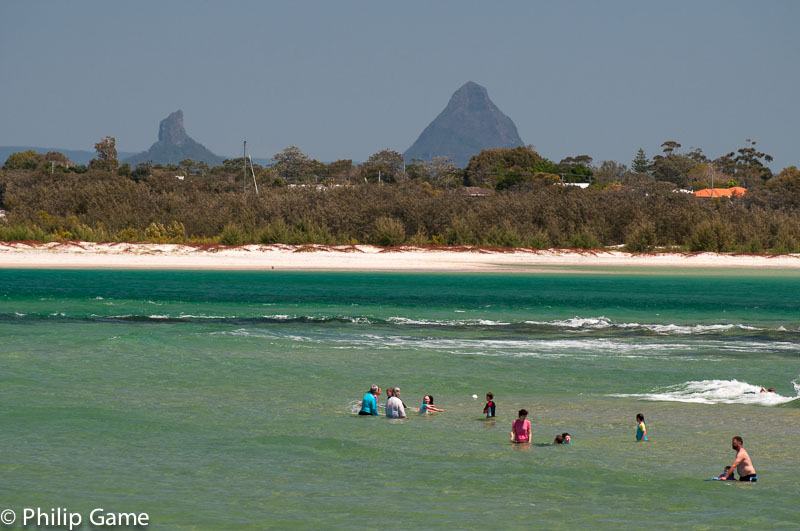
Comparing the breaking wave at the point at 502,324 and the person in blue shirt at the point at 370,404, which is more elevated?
the breaking wave at the point at 502,324

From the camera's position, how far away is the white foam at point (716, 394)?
58.6 ft

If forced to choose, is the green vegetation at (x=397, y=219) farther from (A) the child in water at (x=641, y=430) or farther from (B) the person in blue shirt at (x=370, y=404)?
(A) the child in water at (x=641, y=430)

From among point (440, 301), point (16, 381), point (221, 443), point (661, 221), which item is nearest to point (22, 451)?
point (221, 443)

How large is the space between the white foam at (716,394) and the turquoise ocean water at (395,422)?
0.22 ft

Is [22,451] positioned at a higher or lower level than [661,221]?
lower

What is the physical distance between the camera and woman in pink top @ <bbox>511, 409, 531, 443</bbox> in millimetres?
14516

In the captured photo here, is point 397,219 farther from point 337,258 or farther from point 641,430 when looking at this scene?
point 641,430

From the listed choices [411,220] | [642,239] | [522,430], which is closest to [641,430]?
[522,430]

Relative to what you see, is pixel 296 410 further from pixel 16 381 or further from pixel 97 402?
pixel 16 381

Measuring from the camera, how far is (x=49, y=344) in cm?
2445

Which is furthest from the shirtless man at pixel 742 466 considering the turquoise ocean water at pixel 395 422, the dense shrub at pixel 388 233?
the dense shrub at pixel 388 233

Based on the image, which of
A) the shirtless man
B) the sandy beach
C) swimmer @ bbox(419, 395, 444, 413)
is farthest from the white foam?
the sandy beach

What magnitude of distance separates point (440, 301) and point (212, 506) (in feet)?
86.4

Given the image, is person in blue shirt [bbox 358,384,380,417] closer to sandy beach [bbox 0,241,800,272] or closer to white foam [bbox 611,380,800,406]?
white foam [bbox 611,380,800,406]
